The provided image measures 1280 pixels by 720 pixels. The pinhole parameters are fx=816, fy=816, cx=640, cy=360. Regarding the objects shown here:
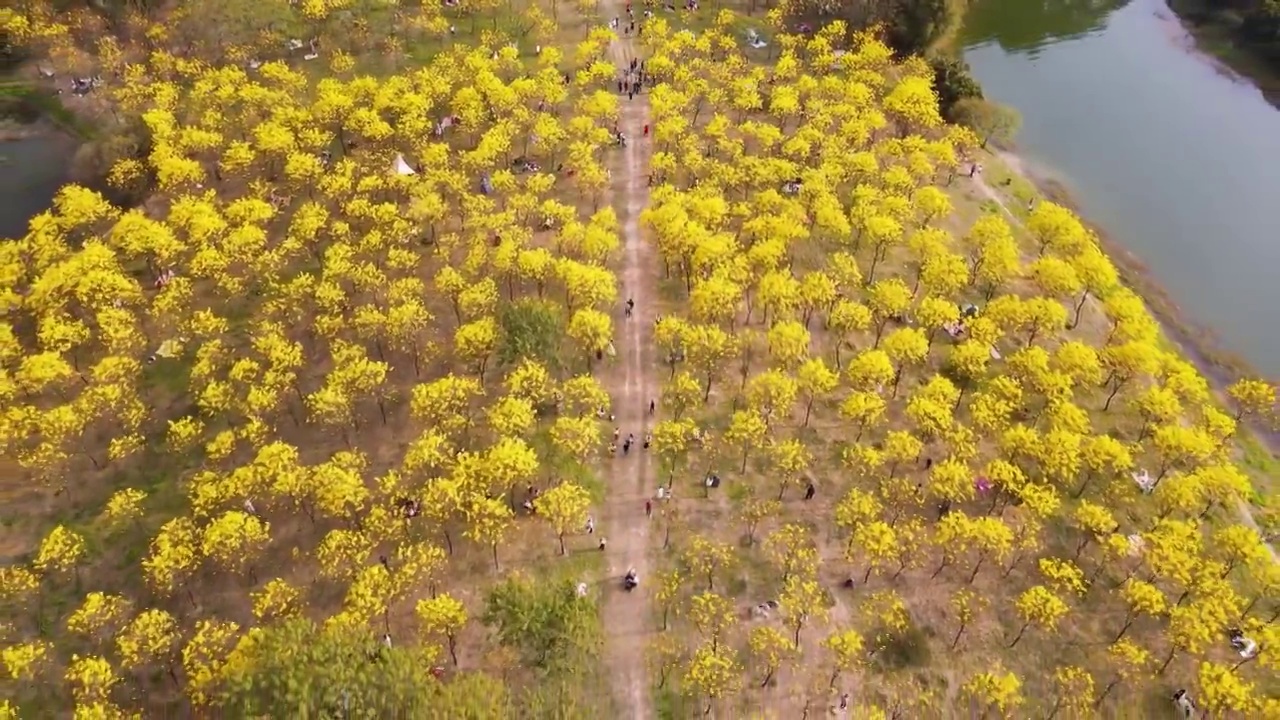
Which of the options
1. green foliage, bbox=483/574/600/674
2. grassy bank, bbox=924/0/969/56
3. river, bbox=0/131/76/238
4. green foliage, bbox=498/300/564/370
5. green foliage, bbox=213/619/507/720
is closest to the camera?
green foliage, bbox=213/619/507/720

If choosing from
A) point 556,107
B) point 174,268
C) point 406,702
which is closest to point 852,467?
point 406,702

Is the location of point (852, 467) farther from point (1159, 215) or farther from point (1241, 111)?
point (1241, 111)

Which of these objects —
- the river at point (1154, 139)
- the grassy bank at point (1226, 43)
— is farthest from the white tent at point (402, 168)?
the grassy bank at point (1226, 43)

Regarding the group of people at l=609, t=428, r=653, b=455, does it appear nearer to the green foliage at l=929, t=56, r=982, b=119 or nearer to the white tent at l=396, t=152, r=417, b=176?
the white tent at l=396, t=152, r=417, b=176

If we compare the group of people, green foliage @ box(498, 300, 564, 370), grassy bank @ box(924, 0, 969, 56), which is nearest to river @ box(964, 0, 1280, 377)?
grassy bank @ box(924, 0, 969, 56)

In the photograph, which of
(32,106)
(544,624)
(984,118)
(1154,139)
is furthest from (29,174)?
(1154,139)
